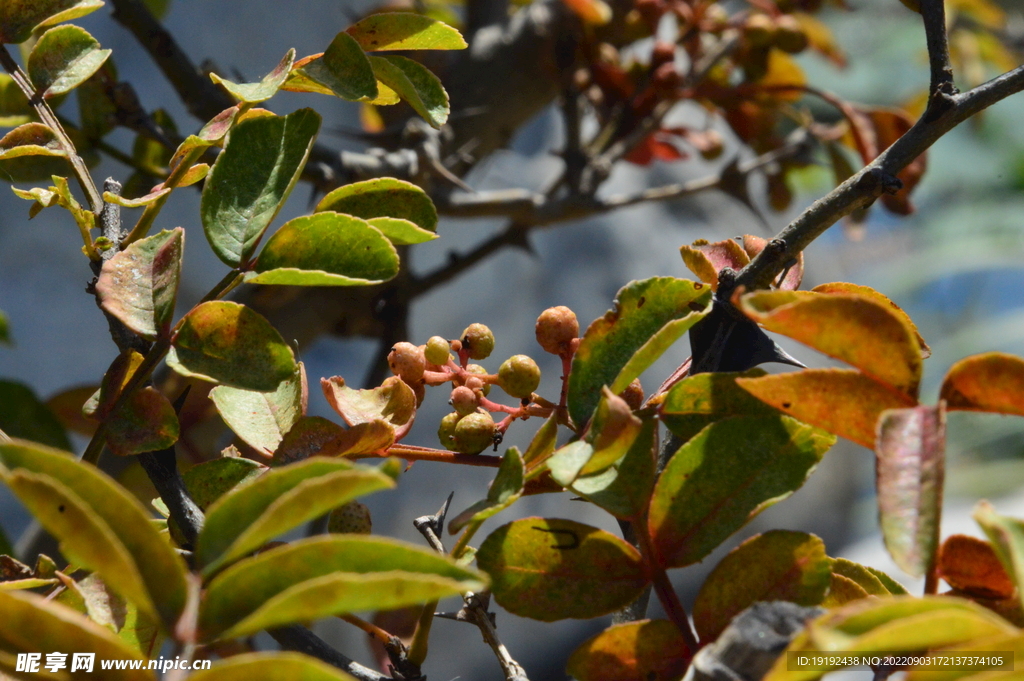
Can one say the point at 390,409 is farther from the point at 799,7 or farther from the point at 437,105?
the point at 799,7

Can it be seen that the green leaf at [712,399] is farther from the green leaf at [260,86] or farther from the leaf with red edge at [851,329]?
the green leaf at [260,86]

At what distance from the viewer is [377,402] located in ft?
1.28

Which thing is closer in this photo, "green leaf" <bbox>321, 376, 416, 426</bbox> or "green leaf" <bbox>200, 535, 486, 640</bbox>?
"green leaf" <bbox>200, 535, 486, 640</bbox>

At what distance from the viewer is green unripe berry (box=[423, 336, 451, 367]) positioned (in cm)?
41


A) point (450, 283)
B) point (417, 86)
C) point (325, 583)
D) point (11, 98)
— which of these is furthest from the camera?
point (450, 283)

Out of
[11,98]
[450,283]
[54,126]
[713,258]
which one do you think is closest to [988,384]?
[713,258]

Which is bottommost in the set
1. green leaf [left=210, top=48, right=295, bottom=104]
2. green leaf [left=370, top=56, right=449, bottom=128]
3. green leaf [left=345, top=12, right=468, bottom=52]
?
green leaf [left=370, top=56, right=449, bottom=128]

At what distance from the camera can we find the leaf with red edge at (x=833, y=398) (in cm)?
28

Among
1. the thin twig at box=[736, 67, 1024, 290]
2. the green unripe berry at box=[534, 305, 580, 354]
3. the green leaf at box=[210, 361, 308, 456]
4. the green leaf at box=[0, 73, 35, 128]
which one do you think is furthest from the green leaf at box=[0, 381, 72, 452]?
the thin twig at box=[736, 67, 1024, 290]

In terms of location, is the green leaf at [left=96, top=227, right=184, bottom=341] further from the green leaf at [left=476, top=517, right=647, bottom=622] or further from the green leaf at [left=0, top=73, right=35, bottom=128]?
the green leaf at [left=0, top=73, right=35, bottom=128]

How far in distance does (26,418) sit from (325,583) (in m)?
0.55

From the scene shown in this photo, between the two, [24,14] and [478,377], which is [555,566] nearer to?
[478,377]

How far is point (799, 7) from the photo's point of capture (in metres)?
1.10

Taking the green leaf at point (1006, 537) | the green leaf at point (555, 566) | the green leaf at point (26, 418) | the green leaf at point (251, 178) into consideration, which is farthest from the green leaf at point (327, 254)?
the green leaf at point (26, 418)
